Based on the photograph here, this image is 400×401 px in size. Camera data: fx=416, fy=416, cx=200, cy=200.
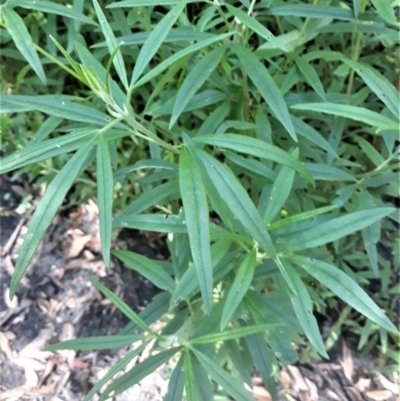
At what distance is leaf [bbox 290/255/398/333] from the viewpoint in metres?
0.61

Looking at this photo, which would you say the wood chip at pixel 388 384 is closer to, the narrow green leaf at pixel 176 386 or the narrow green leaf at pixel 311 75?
the narrow green leaf at pixel 176 386

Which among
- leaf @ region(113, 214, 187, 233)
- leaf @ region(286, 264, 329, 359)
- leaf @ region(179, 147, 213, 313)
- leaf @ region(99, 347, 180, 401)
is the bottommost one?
leaf @ region(99, 347, 180, 401)

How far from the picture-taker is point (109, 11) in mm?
1052

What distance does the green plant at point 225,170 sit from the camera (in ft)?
1.82

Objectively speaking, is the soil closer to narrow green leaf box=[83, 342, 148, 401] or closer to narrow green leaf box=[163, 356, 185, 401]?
narrow green leaf box=[163, 356, 185, 401]

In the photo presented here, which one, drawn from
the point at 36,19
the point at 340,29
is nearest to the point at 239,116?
the point at 340,29

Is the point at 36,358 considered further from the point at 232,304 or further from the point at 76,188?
the point at 232,304

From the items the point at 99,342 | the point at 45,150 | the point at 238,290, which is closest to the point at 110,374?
the point at 99,342

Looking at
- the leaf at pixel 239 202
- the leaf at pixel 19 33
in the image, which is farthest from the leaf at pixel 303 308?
the leaf at pixel 19 33

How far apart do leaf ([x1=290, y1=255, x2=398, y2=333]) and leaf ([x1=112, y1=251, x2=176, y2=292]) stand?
286mm

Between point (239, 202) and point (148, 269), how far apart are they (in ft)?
→ 1.13

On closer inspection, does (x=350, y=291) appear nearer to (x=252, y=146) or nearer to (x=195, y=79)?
(x=252, y=146)

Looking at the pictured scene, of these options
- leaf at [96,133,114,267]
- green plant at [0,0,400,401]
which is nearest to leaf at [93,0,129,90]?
green plant at [0,0,400,401]

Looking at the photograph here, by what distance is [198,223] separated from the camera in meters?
0.52
